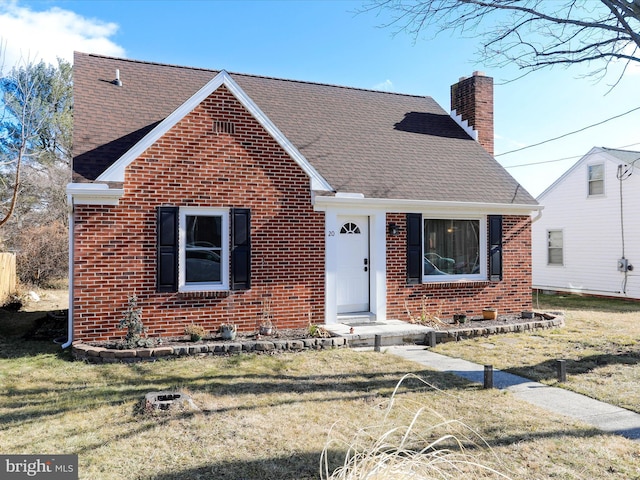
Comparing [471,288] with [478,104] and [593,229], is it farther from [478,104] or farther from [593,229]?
[593,229]

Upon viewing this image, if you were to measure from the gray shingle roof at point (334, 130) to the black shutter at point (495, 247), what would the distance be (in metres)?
0.56

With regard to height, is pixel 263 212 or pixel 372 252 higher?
pixel 263 212

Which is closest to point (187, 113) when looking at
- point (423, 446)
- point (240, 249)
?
point (240, 249)

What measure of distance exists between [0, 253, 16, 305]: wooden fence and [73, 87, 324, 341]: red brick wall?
7.69 meters

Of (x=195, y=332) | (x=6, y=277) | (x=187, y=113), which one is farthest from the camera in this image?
(x=6, y=277)

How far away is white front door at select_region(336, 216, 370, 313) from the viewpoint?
10.6 metres

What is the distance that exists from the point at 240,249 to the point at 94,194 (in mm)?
2781

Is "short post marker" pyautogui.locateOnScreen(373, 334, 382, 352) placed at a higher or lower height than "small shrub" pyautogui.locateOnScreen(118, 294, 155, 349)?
lower

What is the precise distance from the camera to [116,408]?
5461mm

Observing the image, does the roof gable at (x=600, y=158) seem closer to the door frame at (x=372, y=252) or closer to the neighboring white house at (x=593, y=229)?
the neighboring white house at (x=593, y=229)

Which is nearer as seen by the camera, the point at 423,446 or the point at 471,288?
the point at 423,446

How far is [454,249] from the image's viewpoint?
11.8 metres

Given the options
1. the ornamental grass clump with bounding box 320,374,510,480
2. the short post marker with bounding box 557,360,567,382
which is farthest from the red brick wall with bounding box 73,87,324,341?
the short post marker with bounding box 557,360,567,382

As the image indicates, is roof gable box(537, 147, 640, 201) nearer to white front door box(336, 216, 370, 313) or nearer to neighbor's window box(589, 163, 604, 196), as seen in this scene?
neighbor's window box(589, 163, 604, 196)
